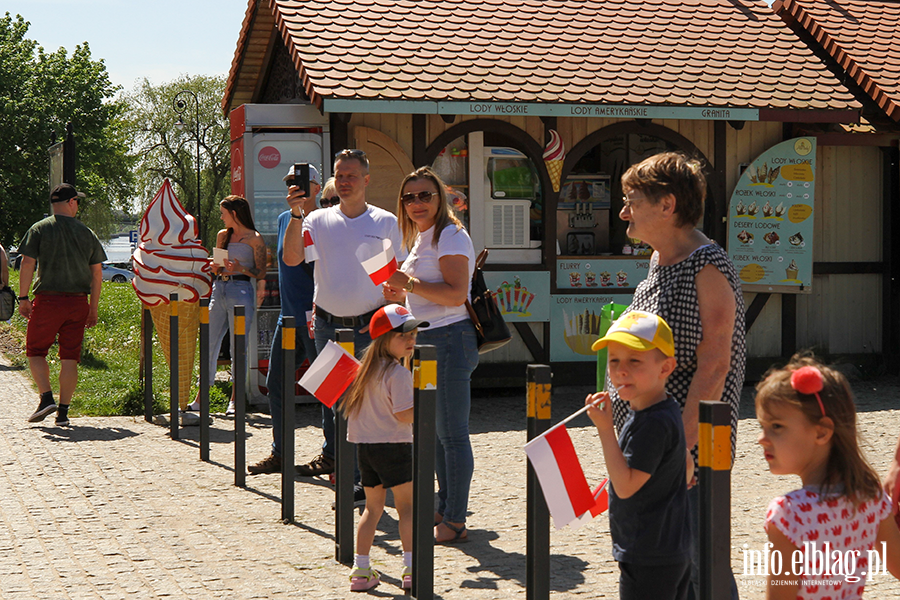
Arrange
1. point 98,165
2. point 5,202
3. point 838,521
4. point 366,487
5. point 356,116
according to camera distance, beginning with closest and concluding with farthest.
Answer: point 838,521 < point 366,487 < point 356,116 < point 5,202 < point 98,165

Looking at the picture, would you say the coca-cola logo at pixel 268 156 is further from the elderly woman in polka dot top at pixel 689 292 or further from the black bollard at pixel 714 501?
the black bollard at pixel 714 501

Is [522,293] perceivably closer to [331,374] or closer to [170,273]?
[170,273]

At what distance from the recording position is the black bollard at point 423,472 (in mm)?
4332

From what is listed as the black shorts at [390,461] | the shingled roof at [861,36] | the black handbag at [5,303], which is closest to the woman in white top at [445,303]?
the black shorts at [390,461]

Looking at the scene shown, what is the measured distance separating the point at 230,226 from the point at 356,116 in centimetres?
188

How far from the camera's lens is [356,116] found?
1055 cm

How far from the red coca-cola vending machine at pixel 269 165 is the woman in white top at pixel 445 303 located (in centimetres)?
480

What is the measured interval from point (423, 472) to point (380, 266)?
1392mm

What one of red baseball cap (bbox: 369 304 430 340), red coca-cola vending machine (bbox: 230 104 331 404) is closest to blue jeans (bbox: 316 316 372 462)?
red baseball cap (bbox: 369 304 430 340)

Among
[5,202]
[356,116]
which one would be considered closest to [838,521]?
[356,116]

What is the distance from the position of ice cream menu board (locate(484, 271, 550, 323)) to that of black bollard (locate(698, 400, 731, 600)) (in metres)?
7.94

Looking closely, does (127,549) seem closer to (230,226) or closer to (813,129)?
(230,226)

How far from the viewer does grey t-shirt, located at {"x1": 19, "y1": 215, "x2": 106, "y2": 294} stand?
9250 millimetres

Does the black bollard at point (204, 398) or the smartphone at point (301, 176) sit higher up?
the smartphone at point (301, 176)
